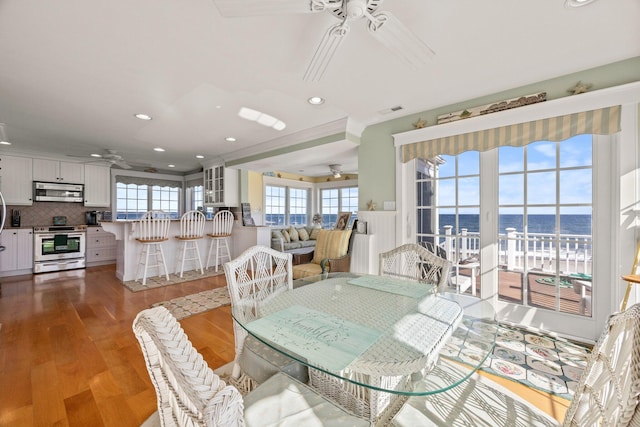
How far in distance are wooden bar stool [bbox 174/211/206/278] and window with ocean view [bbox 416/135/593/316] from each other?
3.96 metres

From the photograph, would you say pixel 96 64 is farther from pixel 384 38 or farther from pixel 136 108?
pixel 384 38

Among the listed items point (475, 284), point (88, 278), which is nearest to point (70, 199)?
point (88, 278)

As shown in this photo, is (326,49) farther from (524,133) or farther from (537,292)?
(537,292)

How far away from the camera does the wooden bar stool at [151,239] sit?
4043mm

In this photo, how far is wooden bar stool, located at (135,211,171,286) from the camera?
159 inches

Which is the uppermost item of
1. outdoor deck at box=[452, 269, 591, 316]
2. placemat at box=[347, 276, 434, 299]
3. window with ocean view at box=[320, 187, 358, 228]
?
window with ocean view at box=[320, 187, 358, 228]

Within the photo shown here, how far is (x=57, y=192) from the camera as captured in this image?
17.1 ft

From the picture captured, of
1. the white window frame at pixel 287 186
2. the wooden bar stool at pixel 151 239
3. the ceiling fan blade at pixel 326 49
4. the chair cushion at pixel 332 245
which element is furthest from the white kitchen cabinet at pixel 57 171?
the ceiling fan blade at pixel 326 49

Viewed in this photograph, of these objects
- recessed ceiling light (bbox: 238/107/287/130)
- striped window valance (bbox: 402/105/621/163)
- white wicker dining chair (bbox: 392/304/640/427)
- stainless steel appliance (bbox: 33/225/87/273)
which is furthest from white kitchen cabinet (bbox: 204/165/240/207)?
white wicker dining chair (bbox: 392/304/640/427)

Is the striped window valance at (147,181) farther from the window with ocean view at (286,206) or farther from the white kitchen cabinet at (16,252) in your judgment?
the window with ocean view at (286,206)

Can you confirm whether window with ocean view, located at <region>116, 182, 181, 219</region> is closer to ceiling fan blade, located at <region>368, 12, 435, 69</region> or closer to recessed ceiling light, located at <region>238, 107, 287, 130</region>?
recessed ceiling light, located at <region>238, 107, 287, 130</region>

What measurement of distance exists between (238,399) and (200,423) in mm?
75

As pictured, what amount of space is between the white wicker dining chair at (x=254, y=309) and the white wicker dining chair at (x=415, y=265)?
84cm

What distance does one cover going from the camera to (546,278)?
244 cm
